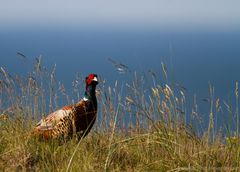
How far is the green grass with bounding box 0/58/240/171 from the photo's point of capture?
11.6 ft

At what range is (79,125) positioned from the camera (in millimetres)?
4777

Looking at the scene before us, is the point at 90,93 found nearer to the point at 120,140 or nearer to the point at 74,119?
the point at 74,119

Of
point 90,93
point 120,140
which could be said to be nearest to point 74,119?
point 90,93

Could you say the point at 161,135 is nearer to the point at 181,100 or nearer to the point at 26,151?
the point at 181,100

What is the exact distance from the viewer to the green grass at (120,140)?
352 cm

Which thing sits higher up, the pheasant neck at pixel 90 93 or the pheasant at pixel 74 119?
the pheasant neck at pixel 90 93

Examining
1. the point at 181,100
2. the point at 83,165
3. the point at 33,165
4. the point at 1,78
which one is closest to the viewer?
the point at 83,165

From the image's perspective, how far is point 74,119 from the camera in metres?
4.76

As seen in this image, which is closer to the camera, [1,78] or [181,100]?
[181,100]

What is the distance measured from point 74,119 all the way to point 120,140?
497 millimetres

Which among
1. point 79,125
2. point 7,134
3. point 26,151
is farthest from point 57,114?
point 26,151

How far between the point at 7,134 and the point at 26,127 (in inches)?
22.9

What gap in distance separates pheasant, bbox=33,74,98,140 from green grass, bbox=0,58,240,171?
8 cm

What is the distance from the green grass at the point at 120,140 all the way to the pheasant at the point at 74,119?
83 mm
